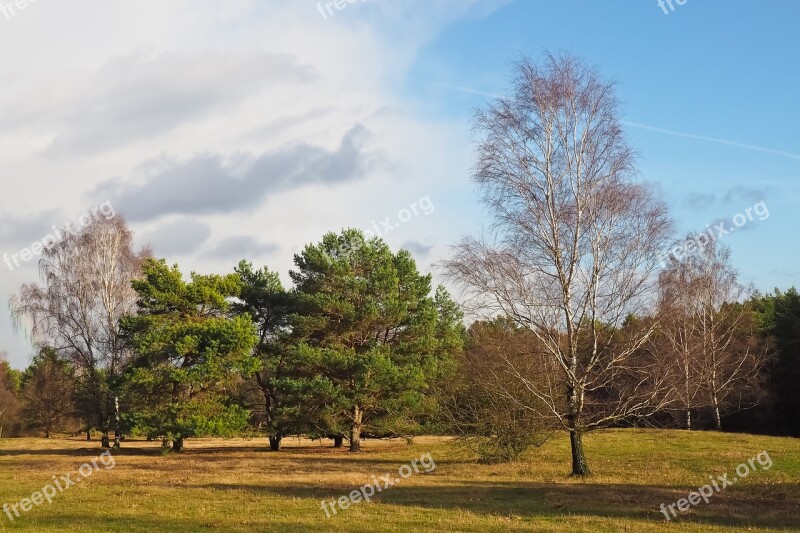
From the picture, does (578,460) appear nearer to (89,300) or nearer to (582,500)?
(582,500)

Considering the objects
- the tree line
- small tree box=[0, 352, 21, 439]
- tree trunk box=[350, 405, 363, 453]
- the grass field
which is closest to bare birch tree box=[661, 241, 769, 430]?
the tree line

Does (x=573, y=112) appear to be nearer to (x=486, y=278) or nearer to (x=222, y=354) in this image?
(x=486, y=278)

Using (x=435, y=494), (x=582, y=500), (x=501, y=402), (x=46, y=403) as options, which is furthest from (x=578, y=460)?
(x=46, y=403)

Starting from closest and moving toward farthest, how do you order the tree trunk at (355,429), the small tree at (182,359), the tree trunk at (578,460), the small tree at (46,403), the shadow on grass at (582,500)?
the shadow on grass at (582,500) → the tree trunk at (578,460) → the small tree at (182,359) → the tree trunk at (355,429) → the small tree at (46,403)

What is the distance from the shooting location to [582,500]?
1839 centimetres

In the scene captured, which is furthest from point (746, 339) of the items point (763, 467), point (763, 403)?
point (763, 467)

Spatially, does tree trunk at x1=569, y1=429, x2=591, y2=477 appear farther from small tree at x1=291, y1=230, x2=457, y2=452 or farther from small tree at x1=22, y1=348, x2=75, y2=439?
small tree at x1=22, y1=348, x2=75, y2=439

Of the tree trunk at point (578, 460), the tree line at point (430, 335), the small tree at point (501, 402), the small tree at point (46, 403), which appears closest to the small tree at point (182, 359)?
the tree line at point (430, 335)

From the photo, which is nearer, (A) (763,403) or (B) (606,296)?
(B) (606,296)

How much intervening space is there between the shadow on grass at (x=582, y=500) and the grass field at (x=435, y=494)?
0.03 m

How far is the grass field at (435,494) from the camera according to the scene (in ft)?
49.4

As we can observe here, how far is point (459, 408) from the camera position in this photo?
29.0 meters

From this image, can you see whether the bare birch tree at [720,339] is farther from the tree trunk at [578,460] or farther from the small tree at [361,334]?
the tree trunk at [578,460]

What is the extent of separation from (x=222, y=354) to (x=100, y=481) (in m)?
17.0
